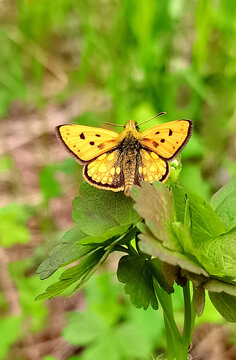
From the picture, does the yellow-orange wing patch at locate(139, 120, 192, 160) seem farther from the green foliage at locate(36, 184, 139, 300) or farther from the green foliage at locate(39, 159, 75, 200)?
the green foliage at locate(39, 159, 75, 200)

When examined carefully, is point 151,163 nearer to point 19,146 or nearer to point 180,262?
point 180,262

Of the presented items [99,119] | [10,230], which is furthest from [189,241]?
[99,119]

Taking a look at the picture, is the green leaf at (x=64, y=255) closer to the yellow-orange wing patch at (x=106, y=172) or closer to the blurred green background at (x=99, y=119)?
the yellow-orange wing patch at (x=106, y=172)

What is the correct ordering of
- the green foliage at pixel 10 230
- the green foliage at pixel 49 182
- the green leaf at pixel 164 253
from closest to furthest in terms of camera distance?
the green leaf at pixel 164 253 → the green foliage at pixel 10 230 → the green foliage at pixel 49 182

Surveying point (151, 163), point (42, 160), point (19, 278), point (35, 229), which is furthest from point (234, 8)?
point (151, 163)

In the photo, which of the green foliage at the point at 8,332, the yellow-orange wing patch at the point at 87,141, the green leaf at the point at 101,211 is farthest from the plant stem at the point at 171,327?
the green foliage at the point at 8,332

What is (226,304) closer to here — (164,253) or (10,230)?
(164,253)
